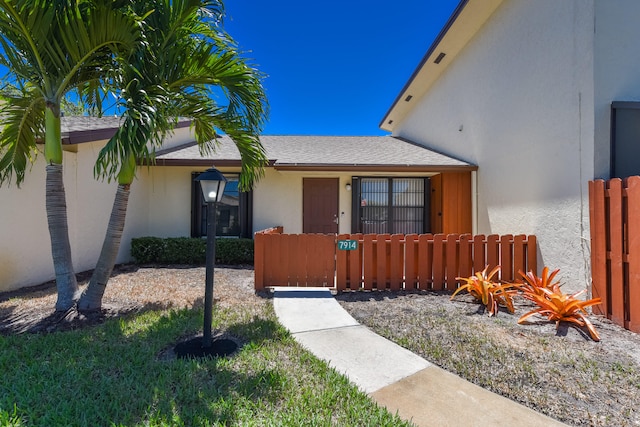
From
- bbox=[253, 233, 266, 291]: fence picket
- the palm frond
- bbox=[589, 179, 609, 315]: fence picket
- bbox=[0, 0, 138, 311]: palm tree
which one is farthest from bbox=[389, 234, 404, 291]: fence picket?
the palm frond

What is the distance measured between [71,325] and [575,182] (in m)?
7.86

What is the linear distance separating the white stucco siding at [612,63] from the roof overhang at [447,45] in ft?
9.85

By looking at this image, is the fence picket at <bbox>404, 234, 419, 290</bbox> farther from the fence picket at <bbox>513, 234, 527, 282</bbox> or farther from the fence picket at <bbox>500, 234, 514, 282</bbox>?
the fence picket at <bbox>513, 234, 527, 282</bbox>

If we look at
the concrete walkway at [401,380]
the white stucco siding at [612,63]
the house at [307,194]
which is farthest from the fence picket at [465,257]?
the house at [307,194]

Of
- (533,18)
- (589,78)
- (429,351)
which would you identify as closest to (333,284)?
(429,351)

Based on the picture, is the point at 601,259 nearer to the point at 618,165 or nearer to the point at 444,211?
the point at 618,165

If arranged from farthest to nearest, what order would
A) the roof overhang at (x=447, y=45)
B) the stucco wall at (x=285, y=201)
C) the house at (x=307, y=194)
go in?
the stucco wall at (x=285, y=201), the house at (x=307, y=194), the roof overhang at (x=447, y=45)

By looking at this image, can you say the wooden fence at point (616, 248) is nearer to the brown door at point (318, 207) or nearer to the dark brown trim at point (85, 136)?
the brown door at point (318, 207)

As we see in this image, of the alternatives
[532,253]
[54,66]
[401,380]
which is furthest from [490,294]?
[54,66]

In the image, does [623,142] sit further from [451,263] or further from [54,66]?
[54,66]

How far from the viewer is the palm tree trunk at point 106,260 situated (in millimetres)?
4000

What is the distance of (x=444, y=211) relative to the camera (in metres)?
8.14

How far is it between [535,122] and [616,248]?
2.81m

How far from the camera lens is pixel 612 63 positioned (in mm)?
4398
